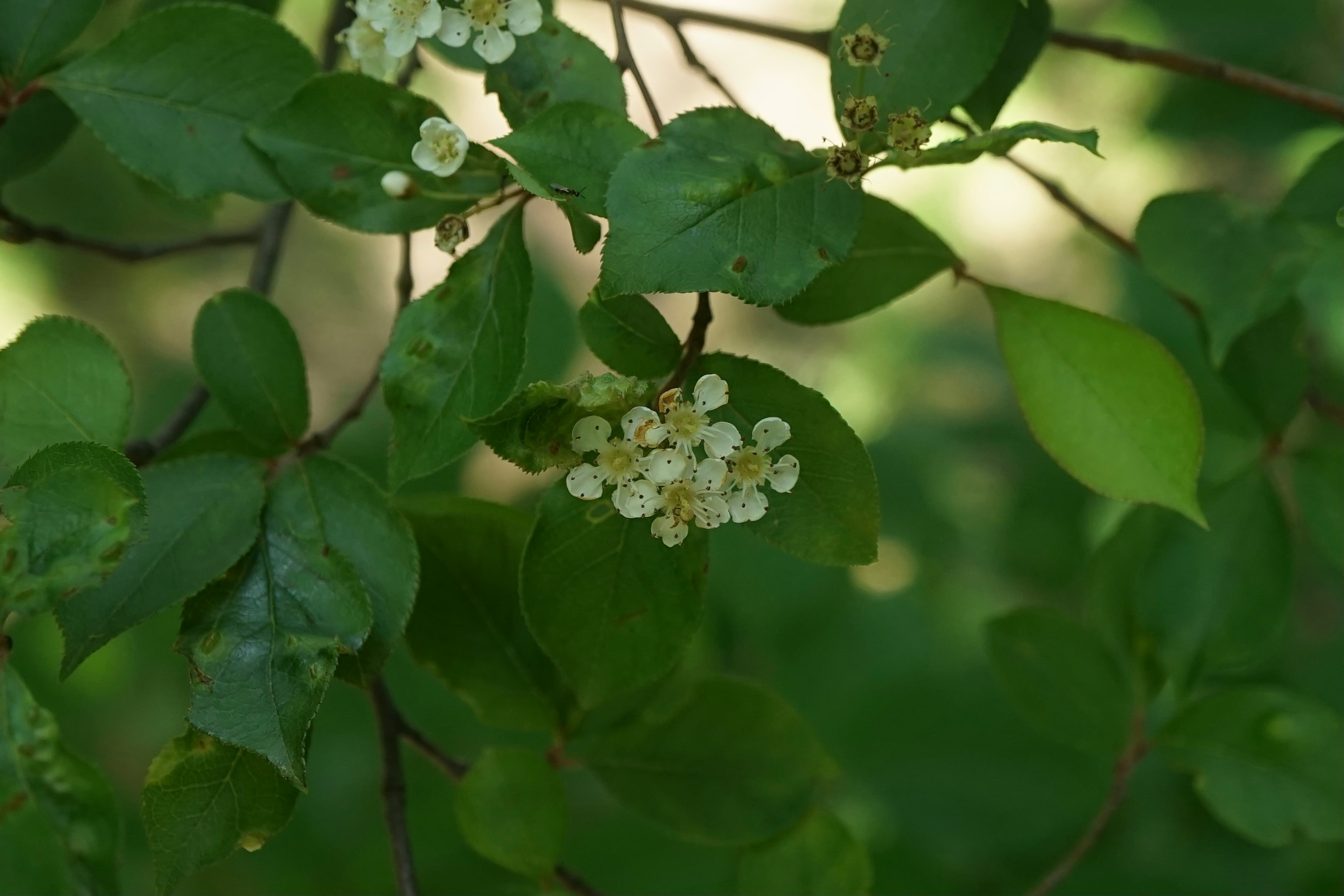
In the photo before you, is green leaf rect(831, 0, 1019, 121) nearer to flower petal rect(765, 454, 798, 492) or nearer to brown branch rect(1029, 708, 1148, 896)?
flower petal rect(765, 454, 798, 492)

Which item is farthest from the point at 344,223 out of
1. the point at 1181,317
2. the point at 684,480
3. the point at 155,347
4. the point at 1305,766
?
the point at 155,347

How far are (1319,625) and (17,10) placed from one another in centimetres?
253

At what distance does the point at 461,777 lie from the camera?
39.4 inches

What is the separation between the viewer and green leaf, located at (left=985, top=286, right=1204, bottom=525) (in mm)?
839

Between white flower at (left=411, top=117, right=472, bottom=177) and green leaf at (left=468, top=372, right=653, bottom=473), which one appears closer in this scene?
green leaf at (left=468, top=372, right=653, bottom=473)

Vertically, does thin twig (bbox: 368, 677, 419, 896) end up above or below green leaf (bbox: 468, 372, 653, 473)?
below

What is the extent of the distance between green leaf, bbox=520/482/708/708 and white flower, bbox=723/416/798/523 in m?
0.05

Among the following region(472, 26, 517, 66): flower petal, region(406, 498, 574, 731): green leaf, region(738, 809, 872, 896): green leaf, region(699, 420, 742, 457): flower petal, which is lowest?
region(738, 809, 872, 896): green leaf

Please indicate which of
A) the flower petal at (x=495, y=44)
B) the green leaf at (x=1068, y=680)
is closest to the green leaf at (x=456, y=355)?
the flower petal at (x=495, y=44)

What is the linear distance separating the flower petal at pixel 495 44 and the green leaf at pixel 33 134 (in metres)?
0.39

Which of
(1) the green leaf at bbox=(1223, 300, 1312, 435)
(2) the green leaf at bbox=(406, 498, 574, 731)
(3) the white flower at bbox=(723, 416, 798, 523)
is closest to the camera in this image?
(3) the white flower at bbox=(723, 416, 798, 523)

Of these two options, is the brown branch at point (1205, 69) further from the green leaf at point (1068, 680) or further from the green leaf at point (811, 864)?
the green leaf at point (811, 864)

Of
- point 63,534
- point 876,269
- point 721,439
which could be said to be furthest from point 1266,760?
point 63,534

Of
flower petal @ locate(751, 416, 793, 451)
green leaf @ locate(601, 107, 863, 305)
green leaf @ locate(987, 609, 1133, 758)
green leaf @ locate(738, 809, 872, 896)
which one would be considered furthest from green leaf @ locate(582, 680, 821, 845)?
green leaf @ locate(601, 107, 863, 305)
